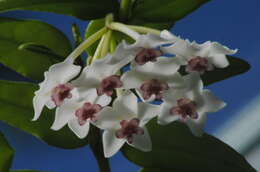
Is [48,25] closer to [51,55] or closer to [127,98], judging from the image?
[51,55]

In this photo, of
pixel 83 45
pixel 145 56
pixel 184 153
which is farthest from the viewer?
pixel 184 153

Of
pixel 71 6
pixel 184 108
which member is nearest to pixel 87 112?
pixel 184 108

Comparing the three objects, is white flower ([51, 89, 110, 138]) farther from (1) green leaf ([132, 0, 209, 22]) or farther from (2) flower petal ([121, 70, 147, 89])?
(1) green leaf ([132, 0, 209, 22])

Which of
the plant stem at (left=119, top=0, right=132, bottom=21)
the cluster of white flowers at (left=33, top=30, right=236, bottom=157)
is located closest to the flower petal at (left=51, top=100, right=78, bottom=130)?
the cluster of white flowers at (left=33, top=30, right=236, bottom=157)

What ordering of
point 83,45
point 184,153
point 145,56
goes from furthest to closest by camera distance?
point 184,153 < point 83,45 < point 145,56

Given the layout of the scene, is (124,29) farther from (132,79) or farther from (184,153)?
(184,153)

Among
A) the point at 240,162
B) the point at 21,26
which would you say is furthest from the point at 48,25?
the point at 240,162

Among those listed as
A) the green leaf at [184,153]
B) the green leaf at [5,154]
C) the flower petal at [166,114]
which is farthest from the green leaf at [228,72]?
the green leaf at [5,154]
